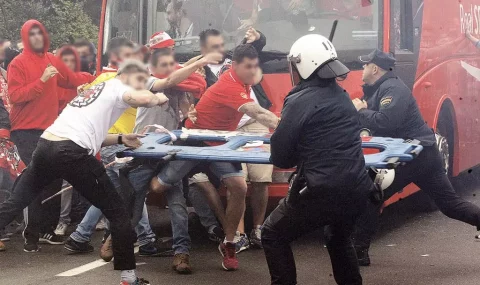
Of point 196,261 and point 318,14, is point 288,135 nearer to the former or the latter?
point 196,261

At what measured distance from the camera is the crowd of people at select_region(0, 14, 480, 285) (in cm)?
596

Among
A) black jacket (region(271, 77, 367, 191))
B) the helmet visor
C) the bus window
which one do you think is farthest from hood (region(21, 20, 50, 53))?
black jacket (region(271, 77, 367, 191))

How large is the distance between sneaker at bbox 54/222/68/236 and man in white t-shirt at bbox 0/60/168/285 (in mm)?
2314

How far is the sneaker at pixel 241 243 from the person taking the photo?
8.31 meters

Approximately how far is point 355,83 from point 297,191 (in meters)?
2.97

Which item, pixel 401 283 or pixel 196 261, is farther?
pixel 196 261

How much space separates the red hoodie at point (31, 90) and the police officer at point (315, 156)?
3.53m

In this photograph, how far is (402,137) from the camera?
319 inches

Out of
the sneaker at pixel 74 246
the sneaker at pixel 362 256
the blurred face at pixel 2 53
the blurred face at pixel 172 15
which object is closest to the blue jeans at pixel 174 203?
the sneaker at pixel 74 246

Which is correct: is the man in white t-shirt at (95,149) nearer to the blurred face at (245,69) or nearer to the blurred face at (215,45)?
the blurred face at (245,69)

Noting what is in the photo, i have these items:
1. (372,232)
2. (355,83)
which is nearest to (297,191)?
(372,232)

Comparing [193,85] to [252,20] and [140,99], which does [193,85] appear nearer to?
[252,20]

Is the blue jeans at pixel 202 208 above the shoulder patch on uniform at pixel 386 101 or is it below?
below

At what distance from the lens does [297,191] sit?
596 cm
